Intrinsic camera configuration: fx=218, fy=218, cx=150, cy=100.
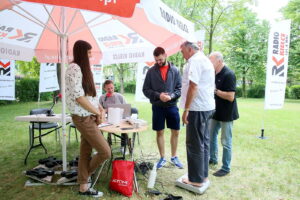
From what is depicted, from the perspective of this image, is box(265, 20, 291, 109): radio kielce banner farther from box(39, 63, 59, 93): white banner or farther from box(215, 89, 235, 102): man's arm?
box(39, 63, 59, 93): white banner

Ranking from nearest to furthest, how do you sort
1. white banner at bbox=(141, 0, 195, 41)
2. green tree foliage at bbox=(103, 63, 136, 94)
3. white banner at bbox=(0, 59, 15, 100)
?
white banner at bbox=(141, 0, 195, 41) < white banner at bbox=(0, 59, 15, 100) < green tree foliage at bbox=(103, 63, 136, 94)

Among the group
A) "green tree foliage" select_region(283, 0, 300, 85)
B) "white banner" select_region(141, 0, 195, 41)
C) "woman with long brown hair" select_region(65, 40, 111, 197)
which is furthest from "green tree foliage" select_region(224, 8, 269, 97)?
"woman with long brown hair" select_region(65, 40, 111, 197)

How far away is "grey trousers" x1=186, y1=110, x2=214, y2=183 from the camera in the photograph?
2812mm

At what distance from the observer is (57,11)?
12.8ft

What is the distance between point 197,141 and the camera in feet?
9.25

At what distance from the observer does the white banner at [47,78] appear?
817cm

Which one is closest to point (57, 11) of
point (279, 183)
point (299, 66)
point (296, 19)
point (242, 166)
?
point (242, 166)

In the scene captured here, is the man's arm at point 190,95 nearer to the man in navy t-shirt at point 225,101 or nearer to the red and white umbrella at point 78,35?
the red and white umbrella at point 78,35

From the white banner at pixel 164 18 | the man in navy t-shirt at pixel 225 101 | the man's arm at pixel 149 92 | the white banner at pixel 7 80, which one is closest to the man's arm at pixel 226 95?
the man in navy t-shirt at pixel 225 101

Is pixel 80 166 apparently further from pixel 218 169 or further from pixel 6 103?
pixel 6 103

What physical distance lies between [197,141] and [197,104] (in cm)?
48

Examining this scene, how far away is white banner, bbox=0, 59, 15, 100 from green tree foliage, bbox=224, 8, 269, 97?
2342cm

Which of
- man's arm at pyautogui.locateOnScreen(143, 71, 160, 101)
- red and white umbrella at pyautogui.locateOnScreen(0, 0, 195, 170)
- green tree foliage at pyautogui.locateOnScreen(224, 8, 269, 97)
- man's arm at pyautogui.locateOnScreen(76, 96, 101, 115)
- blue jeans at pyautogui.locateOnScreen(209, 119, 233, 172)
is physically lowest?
blue jeans at pyautogui.locateOnScreen(209, 119, 233, 172)

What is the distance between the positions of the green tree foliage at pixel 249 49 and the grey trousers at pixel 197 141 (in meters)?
25.3
